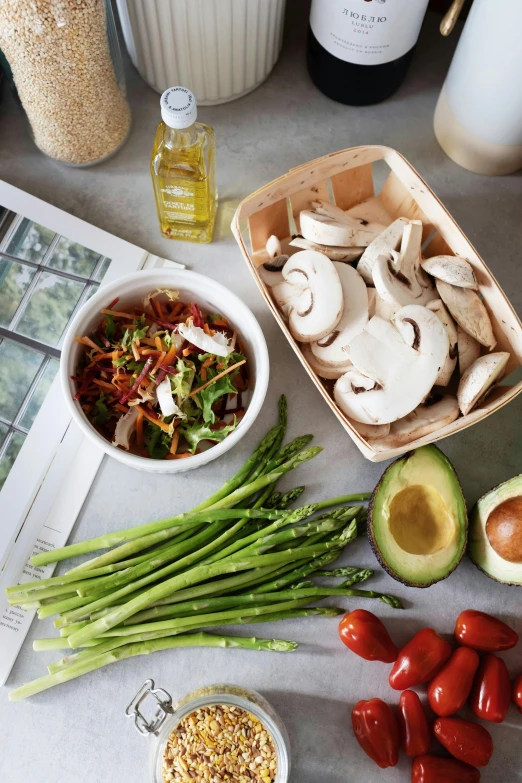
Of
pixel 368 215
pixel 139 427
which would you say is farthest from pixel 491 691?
pixel 368 215

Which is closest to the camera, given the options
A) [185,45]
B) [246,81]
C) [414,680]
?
[414,680]

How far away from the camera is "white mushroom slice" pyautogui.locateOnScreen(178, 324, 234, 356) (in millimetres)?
895

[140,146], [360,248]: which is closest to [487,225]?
[360,248]

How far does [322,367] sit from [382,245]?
0.56ft

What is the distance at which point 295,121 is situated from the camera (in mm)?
1133

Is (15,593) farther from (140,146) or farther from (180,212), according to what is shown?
(140,146)

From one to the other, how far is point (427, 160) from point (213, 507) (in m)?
0.62

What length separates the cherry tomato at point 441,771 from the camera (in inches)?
33.7

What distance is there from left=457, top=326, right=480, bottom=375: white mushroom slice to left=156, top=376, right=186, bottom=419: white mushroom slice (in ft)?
1.17

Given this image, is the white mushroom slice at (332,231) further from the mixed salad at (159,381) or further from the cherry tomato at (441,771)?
the cherry tomato at (441,771)

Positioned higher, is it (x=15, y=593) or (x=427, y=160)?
(x=427, y=160)

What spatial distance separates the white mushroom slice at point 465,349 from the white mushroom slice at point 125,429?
1.37ft

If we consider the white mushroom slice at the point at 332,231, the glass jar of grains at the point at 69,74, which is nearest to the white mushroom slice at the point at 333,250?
the white mushroom slice at the point at 332,231

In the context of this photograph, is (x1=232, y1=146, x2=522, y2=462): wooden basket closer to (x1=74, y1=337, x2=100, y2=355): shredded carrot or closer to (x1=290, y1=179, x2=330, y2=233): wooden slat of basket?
(x1=290, y1=179, x2=330, y2=233): wooden slat of basket
